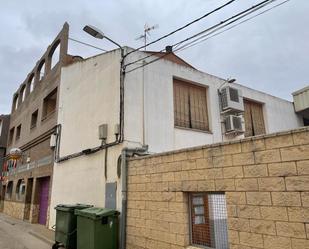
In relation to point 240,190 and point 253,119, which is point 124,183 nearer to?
point 240,190

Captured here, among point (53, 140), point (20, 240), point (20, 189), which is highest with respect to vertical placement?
point (53, 140)

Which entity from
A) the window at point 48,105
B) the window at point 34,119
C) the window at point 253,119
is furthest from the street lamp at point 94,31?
the window at point 34,119

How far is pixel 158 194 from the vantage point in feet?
20.5

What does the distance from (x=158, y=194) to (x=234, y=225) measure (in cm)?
210

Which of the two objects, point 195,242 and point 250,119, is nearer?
point 195,242

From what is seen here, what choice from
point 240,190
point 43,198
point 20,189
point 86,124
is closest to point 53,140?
point 86,124

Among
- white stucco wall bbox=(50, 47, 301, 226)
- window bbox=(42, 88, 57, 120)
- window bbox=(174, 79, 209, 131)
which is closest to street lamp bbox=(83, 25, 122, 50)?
white stucco wall bbox=(50, 47, 301, 226)

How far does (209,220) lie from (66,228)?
438cm

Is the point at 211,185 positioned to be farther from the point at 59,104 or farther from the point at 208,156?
the point at 59,104

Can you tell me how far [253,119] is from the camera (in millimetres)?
12461

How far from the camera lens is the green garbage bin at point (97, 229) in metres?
6.51

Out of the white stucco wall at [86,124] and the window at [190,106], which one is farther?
the window at [190,106]

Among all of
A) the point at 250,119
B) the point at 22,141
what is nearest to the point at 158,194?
the point at 250,119

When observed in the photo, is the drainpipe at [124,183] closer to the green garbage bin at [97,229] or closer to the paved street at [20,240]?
the green garbage bin at [97,229]
